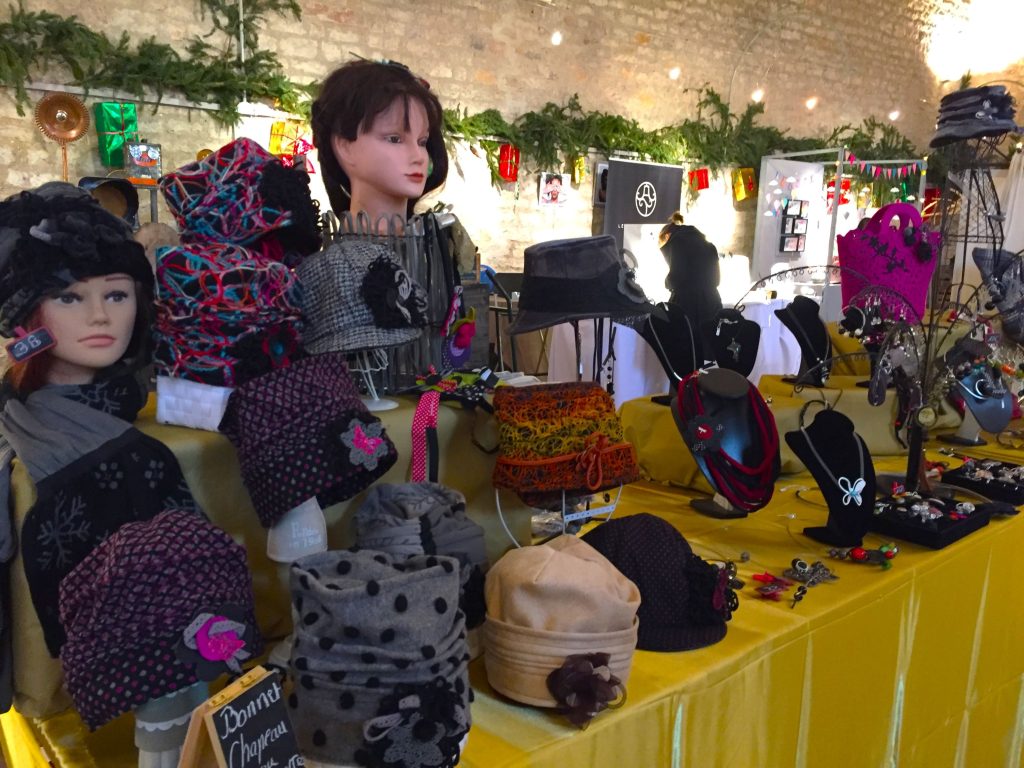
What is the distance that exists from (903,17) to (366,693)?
32.8 feet

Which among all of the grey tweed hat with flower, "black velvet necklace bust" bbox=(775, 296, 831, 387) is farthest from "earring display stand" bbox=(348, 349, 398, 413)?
"black velvet necklace bust" bbox=(775, 296, 831, 387)

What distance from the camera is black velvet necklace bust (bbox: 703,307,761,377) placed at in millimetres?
2861

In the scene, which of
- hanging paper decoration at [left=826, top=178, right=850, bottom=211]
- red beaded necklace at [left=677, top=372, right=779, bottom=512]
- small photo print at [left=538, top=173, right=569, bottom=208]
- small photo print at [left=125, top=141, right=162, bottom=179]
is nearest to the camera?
red beaded necklace at [left=677, top=372, right=779, bottom=512]

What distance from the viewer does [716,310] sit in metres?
3.01

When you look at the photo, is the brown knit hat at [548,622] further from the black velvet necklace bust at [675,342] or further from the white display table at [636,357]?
the white display table at [636,357]

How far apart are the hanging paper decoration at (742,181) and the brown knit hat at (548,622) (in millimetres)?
6671

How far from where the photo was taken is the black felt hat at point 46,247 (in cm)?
107

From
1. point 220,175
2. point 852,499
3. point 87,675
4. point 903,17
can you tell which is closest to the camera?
point 87,675

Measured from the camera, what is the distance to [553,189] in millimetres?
6012

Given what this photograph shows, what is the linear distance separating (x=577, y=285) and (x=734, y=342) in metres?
1.24

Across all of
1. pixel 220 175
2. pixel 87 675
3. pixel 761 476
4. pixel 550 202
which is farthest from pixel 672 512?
pixel 550 202

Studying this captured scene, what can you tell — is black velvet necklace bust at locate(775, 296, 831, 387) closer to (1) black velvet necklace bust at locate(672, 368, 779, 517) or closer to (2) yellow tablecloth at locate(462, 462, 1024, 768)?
(2) yellow tablecloth at locate(462, 462, 1024, 768)

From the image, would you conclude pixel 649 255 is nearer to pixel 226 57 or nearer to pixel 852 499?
pixel 226 57

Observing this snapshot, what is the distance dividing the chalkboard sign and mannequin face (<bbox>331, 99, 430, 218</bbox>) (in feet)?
3.24
